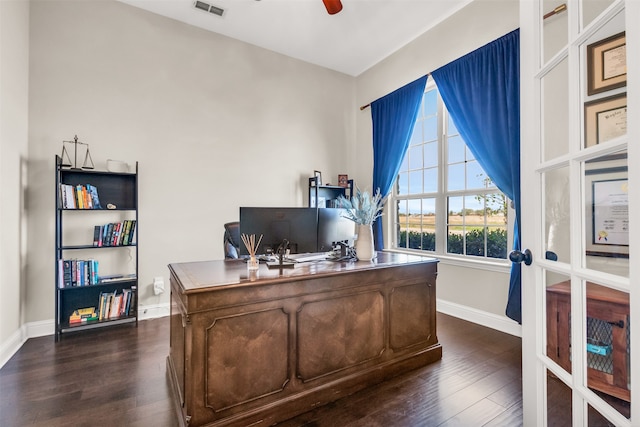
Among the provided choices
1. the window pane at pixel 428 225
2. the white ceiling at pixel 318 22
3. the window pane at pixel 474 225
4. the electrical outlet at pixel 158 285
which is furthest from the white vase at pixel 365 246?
the white ceiling at pixel 318 22

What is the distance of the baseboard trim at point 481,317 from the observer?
2992mm

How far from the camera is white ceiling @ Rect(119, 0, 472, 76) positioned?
3.41m

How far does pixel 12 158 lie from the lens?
8.64ft

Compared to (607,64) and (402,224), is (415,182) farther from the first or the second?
(607,64)

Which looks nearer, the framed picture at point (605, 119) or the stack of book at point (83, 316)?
the framed picture at point (605, 119)

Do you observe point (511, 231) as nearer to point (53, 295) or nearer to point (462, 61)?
point (462, 61)

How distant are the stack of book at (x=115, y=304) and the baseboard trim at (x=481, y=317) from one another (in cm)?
352

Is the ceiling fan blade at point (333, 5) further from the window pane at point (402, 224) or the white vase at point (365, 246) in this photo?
the window pane at point (402, 224)

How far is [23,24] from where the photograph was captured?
2861 mm

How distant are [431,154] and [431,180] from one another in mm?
335

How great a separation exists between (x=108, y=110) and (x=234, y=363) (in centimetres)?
315

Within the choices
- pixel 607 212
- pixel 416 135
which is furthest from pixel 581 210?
pixel 416 135

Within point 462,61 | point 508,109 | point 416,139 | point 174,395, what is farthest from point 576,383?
point 416,139

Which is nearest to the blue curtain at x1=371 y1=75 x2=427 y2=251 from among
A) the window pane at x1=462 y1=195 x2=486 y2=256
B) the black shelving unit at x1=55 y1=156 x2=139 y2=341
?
the window pane at x1=462 y1=195 x2=486 y2=256
